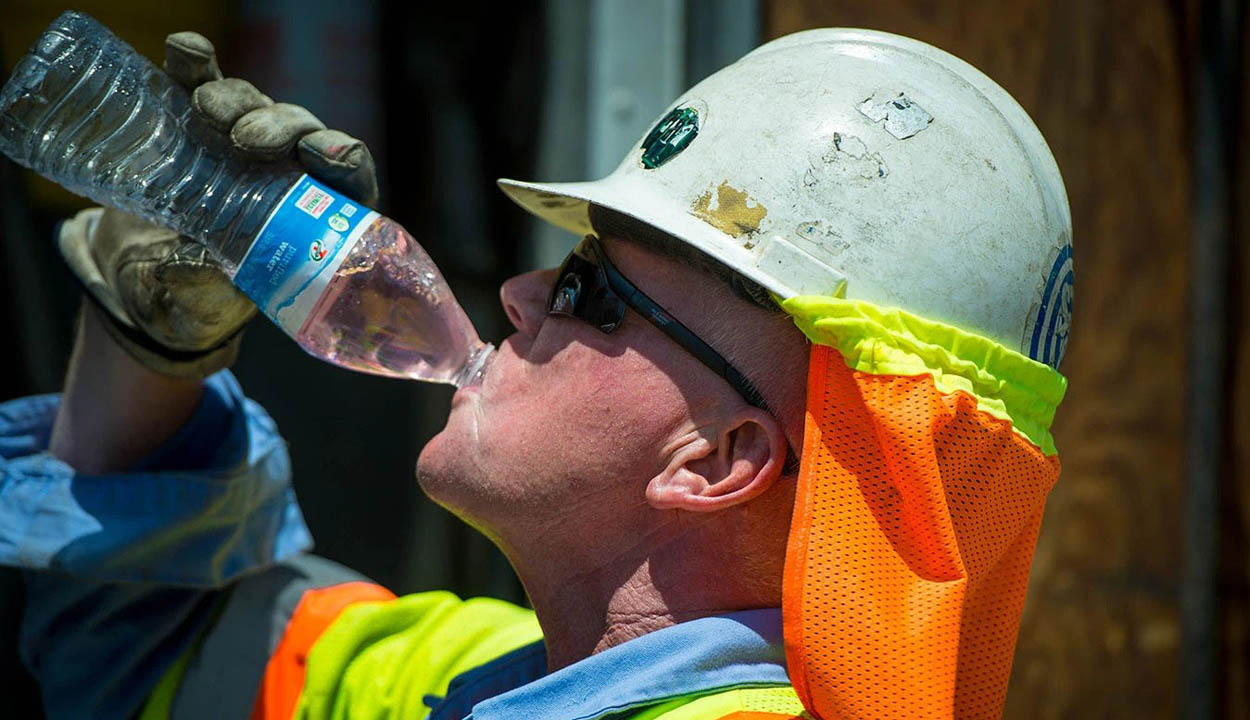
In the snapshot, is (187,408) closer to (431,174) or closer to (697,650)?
(697,650)

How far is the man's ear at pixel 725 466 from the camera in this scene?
76.4 inches

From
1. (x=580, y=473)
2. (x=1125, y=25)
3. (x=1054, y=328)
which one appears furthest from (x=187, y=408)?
(x=1125, y=25)

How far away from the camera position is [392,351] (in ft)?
7.72

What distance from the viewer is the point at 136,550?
2.27m

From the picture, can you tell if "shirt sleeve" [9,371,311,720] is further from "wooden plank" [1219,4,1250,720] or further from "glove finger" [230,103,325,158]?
"wooden plank" [1219,4,1250,720]

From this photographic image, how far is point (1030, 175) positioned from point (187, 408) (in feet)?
5.12

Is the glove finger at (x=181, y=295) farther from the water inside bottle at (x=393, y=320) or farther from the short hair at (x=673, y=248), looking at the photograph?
the short hair at (x=673, y=248)

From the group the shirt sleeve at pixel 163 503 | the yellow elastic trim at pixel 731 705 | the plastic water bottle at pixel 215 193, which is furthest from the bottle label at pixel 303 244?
the yellow elastic trim at pixel 731 705

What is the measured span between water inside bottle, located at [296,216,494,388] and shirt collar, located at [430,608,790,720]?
56 centimetres

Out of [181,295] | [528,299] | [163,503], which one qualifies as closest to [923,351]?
[528,299]

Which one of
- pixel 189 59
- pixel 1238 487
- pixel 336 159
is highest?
pixel 189 59

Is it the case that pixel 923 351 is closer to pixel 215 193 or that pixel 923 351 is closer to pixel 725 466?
pixel 725 466

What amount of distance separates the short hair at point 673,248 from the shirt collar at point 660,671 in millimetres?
480

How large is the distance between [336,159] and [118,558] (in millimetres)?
810
